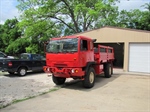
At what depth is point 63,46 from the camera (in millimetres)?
8141

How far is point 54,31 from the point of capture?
26.6 metres

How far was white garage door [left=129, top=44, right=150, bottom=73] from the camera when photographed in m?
14.4

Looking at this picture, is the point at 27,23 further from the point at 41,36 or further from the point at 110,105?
the point at 110,105

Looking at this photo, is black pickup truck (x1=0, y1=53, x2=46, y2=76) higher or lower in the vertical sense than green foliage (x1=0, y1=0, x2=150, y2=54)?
lower

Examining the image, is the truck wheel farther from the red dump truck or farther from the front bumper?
the front bumper

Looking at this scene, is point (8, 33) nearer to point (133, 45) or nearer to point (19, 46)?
point (19, 46)

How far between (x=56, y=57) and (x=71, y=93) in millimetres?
1899

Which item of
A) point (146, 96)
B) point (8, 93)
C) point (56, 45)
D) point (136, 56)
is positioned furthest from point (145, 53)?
point (8, 93)

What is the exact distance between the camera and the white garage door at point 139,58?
47.1 ft

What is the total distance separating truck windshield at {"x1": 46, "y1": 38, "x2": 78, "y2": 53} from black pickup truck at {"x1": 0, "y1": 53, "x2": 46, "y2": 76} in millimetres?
4111

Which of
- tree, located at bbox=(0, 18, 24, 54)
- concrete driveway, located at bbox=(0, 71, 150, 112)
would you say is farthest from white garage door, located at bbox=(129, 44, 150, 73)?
tree, located at bbox=(0, 18, 24, 54)

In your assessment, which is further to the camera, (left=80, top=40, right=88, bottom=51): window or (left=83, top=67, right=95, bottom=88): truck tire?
(left=83, top=67, right=95, bottom=88): truck tire

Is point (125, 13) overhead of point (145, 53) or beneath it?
overhead

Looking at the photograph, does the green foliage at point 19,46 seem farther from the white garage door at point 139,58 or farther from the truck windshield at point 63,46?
the truck windshield at point 63,46
